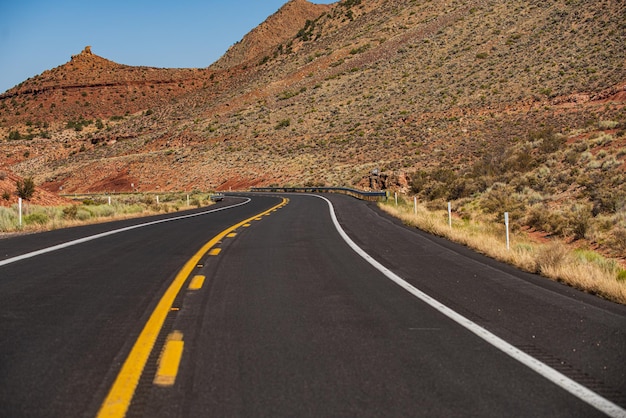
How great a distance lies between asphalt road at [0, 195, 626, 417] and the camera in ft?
12.9

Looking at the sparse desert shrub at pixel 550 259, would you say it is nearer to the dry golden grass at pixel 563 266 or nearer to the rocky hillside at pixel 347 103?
the dry golden grass at pixel 563 266

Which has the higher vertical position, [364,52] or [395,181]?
[364,52]

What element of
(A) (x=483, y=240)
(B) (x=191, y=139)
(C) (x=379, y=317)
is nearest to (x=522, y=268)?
(A) (x=483, y=240)

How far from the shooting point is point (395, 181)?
142 ft

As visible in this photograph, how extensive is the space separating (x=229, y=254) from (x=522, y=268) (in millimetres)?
5477

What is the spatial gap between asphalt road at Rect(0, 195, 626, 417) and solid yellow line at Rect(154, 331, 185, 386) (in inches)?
2.6

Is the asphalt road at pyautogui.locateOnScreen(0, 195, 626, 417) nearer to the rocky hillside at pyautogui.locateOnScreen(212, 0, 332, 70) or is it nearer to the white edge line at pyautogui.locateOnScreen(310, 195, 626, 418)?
the white edge line at pyautogui.locateOnScreen(310, 195, 626, 418)

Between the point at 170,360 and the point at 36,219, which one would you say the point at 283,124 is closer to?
the point at 36,219

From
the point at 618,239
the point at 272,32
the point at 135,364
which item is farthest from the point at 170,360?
the point at 272,32

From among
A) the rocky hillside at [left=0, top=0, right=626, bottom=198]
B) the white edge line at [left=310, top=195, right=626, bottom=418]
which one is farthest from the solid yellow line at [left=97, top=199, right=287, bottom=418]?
the rocky hillside at [left=0, top=0, right=626, bottom=198]

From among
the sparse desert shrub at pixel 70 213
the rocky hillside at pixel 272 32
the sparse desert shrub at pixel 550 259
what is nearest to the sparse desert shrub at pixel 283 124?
the sparse desert shrub at pixel 70 213

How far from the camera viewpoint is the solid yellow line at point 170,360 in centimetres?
426

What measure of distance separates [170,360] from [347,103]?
7779 cm

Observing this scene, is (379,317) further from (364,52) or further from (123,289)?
(364,52)
